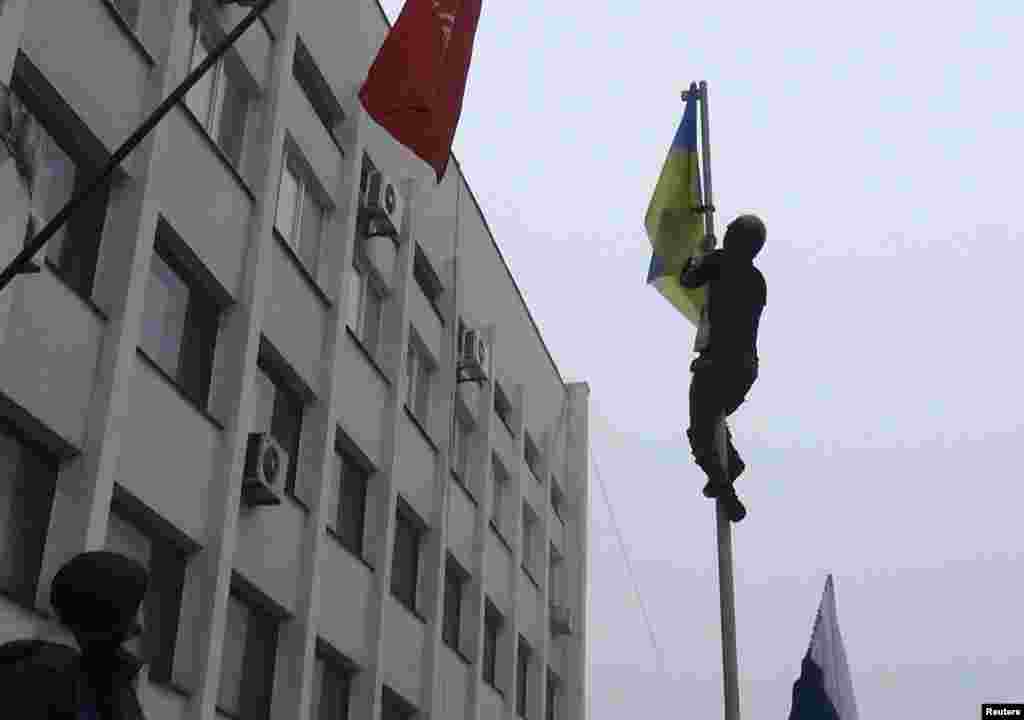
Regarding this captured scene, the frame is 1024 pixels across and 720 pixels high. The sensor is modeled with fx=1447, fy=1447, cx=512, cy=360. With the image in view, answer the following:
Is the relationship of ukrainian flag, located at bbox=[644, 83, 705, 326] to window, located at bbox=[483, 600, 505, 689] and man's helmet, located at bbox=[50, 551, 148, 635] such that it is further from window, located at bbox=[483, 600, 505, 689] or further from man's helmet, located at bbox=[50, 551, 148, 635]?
window, located at bbox=[483, 600, 505, 689]

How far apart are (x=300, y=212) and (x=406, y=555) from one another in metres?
6.38

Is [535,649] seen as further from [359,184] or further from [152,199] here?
[152,199]

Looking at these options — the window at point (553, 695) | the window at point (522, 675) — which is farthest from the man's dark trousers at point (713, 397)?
the window at point (553, 695)

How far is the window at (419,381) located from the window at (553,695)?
1001cm

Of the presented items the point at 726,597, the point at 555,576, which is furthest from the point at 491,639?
the point at 726,597

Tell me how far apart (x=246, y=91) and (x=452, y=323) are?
8518 mm

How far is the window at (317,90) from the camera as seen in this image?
66.6 feet

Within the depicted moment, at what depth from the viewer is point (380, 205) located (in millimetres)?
21766

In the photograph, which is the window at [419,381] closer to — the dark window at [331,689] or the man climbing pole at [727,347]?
the dark window at [331,689]

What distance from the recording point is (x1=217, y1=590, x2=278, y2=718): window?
54.9ft

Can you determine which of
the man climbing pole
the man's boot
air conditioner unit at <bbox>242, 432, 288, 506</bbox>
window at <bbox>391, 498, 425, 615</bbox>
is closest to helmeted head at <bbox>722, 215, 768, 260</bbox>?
the man climbing pole

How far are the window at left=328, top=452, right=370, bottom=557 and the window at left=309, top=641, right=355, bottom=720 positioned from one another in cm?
155

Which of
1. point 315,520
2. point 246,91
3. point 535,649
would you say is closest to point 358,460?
point 315,520

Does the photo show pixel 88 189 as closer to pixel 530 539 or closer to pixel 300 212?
pixel 300 212
